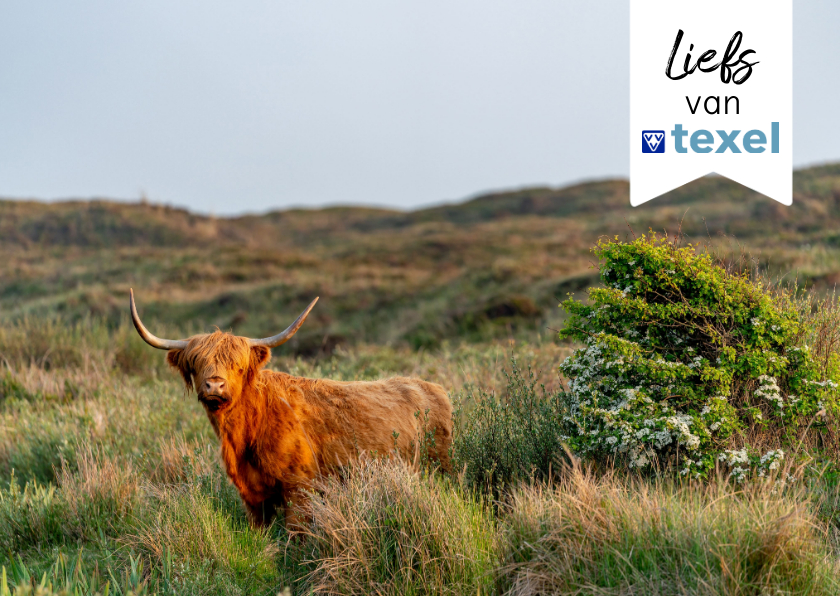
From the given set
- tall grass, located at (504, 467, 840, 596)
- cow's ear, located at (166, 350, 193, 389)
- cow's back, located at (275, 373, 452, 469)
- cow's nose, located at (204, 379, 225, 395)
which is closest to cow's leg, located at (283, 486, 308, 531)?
cow's back, located at (275, 373, 452, 469)

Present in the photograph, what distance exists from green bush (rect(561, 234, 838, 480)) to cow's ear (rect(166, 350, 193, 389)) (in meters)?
2.98

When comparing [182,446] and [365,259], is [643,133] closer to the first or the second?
[182,446]

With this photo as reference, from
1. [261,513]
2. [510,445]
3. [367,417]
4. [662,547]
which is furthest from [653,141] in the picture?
[261,513]

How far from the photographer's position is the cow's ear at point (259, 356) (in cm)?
527

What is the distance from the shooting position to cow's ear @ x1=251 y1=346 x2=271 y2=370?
207 inches

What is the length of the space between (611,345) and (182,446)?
407 centimetres

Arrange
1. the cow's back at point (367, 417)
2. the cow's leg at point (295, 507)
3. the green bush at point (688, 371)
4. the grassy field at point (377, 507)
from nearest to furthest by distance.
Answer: the grassy field at point (377, 507), the green bush at point (688, 371), the cow's leg at point (295, 507), the cow's back at point (367, 417)

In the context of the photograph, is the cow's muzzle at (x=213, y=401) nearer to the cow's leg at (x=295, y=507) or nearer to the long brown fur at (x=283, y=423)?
the long brown fur at (x=283, y=423)

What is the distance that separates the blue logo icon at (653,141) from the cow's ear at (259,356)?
591 cm

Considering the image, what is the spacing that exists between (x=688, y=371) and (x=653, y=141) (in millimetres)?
4946

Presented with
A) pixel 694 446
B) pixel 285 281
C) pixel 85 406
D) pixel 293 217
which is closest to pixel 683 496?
pixel 694 446

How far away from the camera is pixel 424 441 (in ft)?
17.4

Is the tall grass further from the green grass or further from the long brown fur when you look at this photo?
the long brown fur

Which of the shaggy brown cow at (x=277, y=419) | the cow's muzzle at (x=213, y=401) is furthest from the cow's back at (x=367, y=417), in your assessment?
the cow's muzzle at (x=213, y=401)
